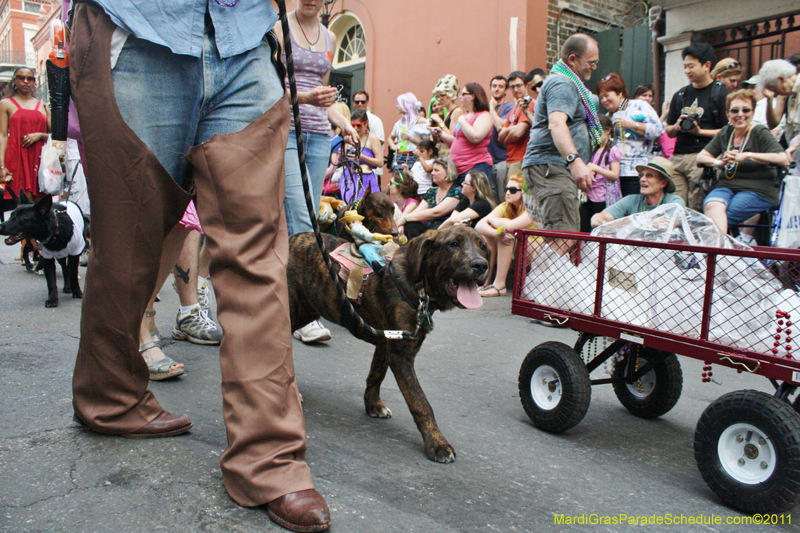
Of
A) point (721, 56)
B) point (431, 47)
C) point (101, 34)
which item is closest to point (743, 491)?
point (101, 34)

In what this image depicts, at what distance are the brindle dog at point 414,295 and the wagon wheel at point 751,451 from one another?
1090mm

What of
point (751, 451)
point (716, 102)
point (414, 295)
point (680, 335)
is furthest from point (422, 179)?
point (751, 451)

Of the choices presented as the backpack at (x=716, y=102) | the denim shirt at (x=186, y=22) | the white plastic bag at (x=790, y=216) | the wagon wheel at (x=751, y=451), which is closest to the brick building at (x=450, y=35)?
the backpack at (x=716, y=102)

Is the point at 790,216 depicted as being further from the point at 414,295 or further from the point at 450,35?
the point at 450,35

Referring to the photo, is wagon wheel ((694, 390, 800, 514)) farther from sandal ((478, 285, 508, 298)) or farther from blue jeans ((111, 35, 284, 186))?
sandal ((478, 285, 508, 298))

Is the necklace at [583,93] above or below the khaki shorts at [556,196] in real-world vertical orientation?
above

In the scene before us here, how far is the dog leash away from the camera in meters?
2.22

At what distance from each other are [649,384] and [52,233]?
5454 mm

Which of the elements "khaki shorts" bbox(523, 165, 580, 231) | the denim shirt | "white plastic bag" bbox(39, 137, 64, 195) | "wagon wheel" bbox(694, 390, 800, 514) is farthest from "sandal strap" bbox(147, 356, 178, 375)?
"white plastic bag" bbox(39, 137, 64, 195)

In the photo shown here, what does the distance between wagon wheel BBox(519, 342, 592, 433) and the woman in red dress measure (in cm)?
870

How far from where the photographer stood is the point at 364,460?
2.54 metres

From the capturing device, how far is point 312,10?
4062mm

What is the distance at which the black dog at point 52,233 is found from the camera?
5.90 metres

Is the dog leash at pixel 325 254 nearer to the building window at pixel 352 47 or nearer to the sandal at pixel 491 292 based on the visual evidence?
the sandal at pixel 491 292
